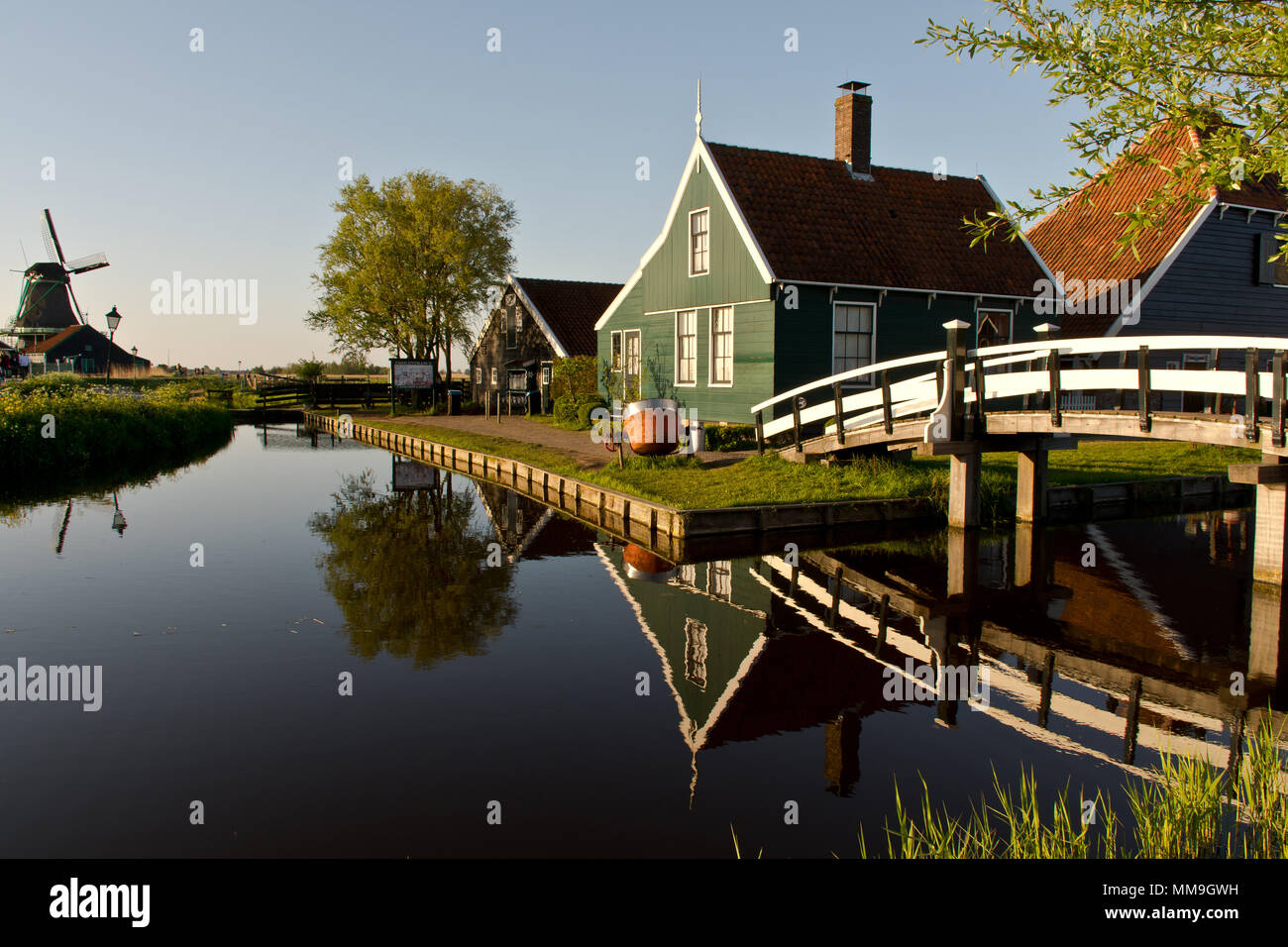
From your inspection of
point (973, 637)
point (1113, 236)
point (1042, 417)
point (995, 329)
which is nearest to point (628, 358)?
point (995, 329)

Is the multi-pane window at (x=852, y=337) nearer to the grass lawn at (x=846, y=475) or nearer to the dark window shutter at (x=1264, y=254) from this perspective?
the grass lawn at (x=846, y=475)

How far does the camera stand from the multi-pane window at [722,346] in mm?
21312

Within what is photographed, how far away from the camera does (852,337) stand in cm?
2069

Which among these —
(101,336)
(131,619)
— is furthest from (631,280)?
(101,336)

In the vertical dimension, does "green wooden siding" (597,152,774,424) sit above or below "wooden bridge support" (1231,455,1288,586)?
above

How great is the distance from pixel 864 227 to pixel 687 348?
5193 millimetres

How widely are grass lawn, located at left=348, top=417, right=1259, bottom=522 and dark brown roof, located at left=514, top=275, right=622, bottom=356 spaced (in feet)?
56.6

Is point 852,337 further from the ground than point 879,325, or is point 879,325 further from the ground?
point 879,325

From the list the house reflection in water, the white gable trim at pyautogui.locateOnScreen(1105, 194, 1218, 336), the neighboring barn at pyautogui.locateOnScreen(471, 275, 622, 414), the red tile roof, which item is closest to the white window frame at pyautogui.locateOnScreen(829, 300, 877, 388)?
the red tile roof

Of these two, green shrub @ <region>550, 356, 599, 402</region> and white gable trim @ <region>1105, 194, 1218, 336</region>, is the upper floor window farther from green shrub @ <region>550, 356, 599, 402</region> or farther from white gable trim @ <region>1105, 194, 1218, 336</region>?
white gable trim @ <region>1105, 194, 1218, 336</region>

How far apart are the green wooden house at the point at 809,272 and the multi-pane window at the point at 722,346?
38 millimetres

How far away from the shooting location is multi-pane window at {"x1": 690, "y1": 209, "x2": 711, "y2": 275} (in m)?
21.8

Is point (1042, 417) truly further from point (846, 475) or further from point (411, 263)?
point (411, 263)

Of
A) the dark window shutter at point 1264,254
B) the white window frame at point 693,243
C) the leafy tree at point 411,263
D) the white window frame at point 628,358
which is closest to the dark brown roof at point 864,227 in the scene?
the white window frame at point 693,243
